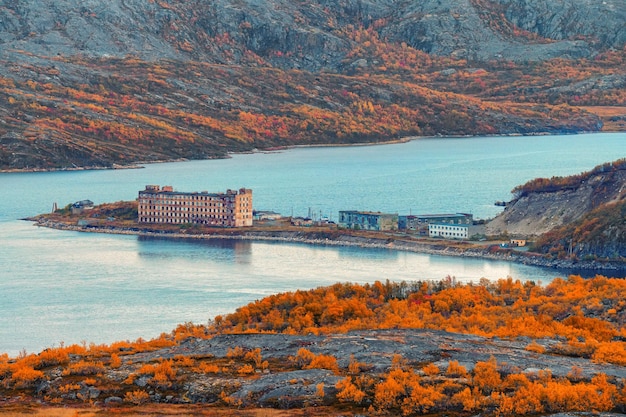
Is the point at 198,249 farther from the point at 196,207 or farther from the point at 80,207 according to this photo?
the point at 80,207

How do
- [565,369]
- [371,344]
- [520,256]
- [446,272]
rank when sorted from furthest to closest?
[520,256], [446,272], [371,344], [565,369]

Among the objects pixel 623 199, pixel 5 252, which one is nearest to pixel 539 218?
pixel 623 199

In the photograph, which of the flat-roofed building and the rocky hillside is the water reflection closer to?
the flat-roofed building

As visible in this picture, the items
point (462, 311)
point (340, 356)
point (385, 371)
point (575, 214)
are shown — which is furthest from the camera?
point (575, 214)

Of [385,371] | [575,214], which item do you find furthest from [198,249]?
[385,371]

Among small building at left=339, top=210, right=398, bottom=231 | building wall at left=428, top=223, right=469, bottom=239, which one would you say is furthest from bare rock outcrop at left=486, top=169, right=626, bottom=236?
small building at left=339, top=210, right=398, bottom=231

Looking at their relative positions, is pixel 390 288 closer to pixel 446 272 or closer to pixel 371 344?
pixel 371 344

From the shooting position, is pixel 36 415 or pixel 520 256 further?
pixel 520 256
